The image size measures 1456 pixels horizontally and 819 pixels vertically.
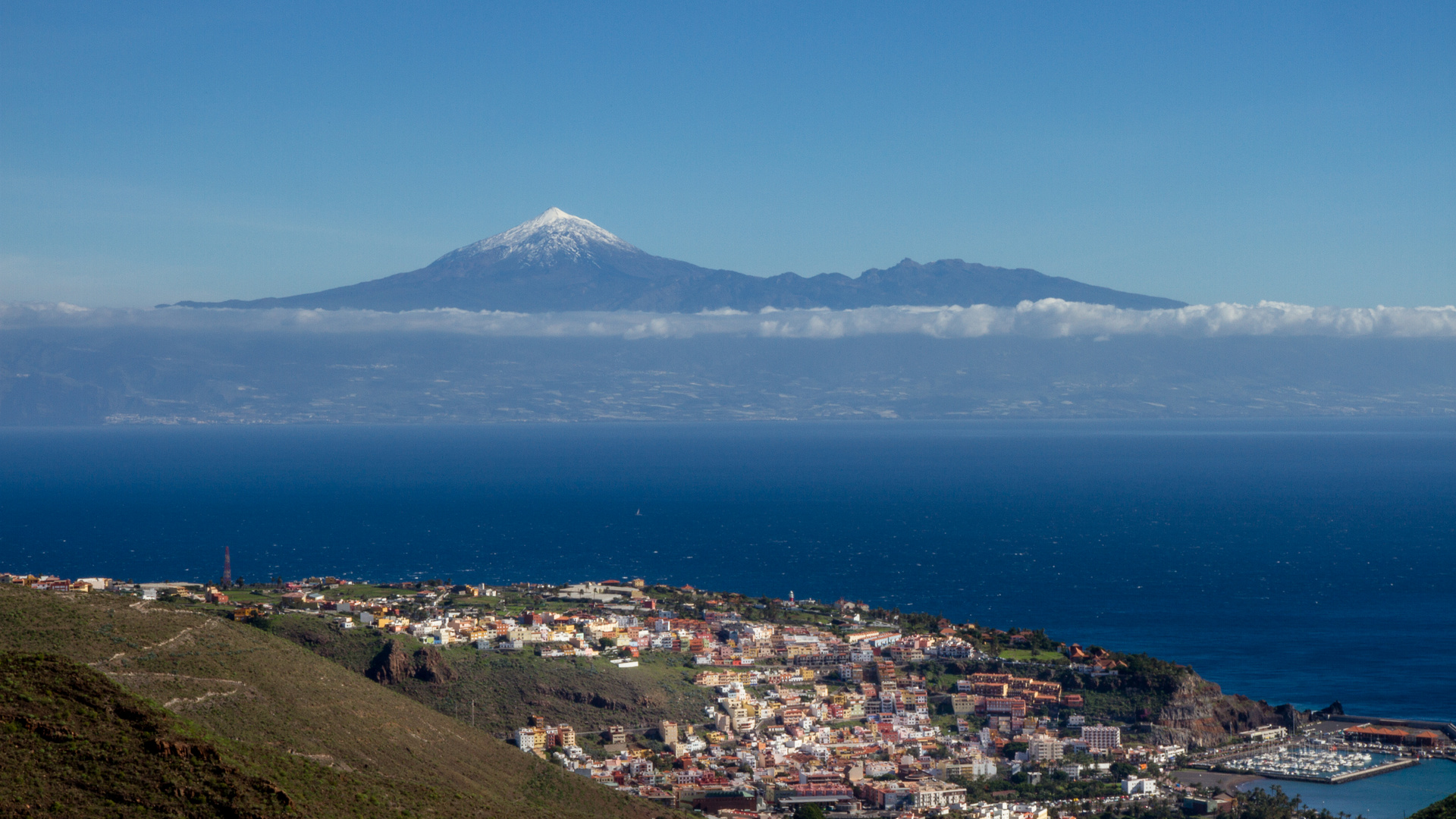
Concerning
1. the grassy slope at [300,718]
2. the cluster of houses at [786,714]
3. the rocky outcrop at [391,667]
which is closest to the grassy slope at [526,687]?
the rocky outcrop at [391,667]

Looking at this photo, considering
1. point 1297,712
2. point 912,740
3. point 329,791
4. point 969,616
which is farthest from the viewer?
point 969,616

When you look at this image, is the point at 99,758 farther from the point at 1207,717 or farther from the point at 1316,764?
the point at 1207,717

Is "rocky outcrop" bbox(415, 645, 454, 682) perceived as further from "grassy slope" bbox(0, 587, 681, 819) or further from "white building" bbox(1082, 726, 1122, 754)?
"white building" bbox(1082, 726, 1122, 754)

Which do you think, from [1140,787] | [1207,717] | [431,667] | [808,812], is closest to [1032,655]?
[1207,717]

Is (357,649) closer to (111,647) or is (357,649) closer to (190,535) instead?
(111,647)

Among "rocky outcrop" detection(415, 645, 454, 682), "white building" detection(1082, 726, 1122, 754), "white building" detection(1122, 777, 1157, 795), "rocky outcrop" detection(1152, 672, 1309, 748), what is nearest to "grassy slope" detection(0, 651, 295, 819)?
"rocky outcrop" detection(415, 645, 454, 682)

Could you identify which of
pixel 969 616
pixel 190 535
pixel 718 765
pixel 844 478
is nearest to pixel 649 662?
pixel 718 765
